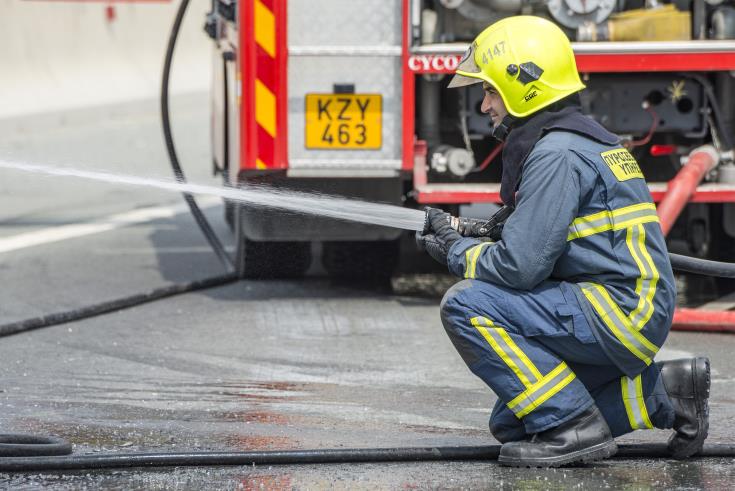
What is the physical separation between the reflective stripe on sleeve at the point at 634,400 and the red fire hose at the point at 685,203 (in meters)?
1.96

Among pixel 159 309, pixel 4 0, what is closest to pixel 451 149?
pixel 159 309

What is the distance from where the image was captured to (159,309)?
6.67 meters

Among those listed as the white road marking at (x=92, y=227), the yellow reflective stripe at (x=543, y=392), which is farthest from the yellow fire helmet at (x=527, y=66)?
the white road marking at (x=92, y=227)

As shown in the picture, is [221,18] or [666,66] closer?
[666,66]

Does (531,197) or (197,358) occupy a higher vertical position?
(531,197)

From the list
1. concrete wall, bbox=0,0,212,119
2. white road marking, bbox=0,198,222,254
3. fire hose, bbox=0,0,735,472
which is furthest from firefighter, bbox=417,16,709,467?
concrete wall, bbox=0,0,212,119

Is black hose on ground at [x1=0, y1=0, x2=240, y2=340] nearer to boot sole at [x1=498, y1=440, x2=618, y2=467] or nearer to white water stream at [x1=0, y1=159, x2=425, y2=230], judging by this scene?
white water stream at [x1=0, y1=159, x2=425, y2=230]

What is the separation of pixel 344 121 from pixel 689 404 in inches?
106

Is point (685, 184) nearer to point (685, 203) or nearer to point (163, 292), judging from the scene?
point (685, 203)

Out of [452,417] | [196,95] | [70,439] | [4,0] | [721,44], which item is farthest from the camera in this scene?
[196,95]

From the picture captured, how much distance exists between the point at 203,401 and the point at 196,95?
10.8 metres

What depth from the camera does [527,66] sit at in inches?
162

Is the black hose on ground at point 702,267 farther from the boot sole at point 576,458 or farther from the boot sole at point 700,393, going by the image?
the boot sole at point 576,458

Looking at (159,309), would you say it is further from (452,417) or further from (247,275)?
(452,417)
